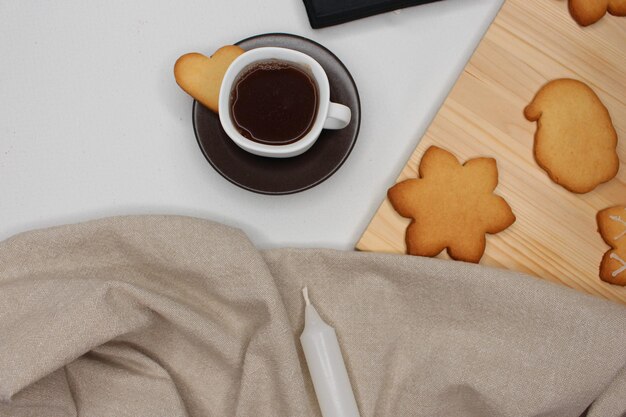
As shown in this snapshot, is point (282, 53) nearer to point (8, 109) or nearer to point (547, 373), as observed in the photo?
point (8, 109)

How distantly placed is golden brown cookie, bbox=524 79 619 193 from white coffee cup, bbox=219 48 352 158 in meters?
0.25

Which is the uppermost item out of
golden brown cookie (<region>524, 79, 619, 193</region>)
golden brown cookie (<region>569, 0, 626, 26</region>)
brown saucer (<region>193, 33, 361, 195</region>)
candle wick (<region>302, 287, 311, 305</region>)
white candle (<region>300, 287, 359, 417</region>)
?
golden brown cookie (<region>569, 0, 626, 26</region>)

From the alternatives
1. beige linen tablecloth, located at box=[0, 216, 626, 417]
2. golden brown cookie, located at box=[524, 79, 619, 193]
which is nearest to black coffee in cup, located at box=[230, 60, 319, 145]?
beige linen tablecloth, located at box=[0, 216, 626, 417]

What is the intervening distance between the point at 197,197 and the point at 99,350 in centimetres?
22

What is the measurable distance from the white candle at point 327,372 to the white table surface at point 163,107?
0.39 feet

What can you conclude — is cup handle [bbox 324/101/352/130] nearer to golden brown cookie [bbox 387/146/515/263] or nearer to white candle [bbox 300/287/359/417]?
golden brown cookie [bbox 387/146/515/263]

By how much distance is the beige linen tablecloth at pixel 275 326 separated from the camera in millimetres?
690

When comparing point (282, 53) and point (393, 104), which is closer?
point (282, 53)

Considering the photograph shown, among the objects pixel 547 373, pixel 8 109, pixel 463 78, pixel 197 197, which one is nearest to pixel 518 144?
pixel 463 78

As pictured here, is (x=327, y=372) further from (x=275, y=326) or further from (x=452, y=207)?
(x=452, y=207)

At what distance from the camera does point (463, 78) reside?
0.73 metres

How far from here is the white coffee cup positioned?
0.65 metres

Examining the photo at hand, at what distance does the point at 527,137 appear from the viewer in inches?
28.7

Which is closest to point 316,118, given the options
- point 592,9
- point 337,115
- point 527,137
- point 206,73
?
point 337,115
